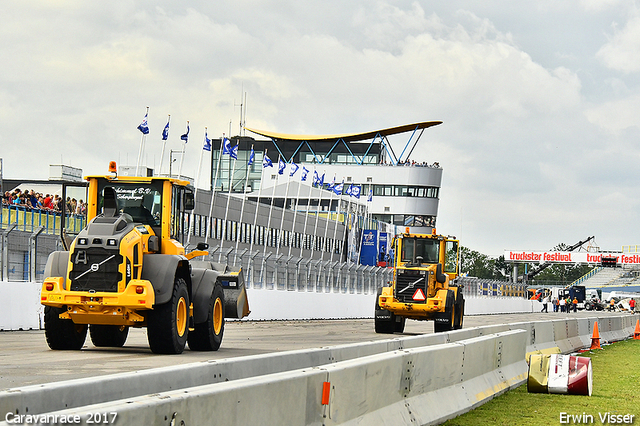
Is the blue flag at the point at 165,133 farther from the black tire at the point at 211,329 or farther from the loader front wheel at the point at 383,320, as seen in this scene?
the black tire at the point at 211,329

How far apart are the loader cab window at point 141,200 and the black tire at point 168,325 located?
1.18 m

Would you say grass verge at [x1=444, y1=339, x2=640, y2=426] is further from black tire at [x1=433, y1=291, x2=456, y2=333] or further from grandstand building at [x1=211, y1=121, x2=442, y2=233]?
grandstand building at [x1=211, y1=121, x2=442, y2=233]

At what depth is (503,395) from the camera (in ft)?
38.1

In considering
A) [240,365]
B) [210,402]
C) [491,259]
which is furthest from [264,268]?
[491,259]

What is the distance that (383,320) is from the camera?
27109 millimetres

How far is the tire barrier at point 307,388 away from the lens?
4832 millimetres

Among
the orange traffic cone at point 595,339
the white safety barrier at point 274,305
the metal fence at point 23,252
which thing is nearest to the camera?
the metal fence at point 23,252

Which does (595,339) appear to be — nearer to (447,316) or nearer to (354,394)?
(447,316)

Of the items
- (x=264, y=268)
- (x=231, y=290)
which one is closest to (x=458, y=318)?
(x=264, y=268)

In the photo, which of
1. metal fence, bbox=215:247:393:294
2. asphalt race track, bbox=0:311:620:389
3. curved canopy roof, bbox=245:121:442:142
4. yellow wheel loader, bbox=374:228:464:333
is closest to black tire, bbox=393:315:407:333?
yellow wheel loader, bbox=374:228:464:333

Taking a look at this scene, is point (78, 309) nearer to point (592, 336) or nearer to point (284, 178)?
point (592, 336)

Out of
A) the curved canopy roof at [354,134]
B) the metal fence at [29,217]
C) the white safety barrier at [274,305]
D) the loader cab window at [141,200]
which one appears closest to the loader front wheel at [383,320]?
the white safety barrier at [274,305]

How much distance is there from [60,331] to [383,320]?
539 inches

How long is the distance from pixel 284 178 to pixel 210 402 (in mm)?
111594
